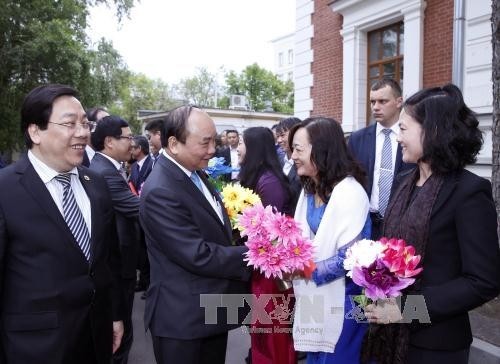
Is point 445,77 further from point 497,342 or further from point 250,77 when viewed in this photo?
point 250,77

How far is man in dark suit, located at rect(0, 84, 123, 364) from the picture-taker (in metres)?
2.09

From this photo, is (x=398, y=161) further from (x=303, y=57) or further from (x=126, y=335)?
(x=303, y=57)

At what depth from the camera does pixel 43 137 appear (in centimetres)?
223

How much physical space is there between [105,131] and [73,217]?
190 centimetres

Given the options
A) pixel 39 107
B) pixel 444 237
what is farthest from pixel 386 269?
pixel 39 107

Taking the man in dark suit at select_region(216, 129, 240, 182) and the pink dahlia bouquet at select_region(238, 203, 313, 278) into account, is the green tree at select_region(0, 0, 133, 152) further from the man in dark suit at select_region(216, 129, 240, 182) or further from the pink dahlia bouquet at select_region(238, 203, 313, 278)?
the pink dahlia bouquet at select_region(238, 203, 313, 278)

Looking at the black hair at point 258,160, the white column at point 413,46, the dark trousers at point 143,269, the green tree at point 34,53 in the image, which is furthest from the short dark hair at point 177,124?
the green tree at point 34,53

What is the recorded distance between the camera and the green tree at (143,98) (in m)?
45.8

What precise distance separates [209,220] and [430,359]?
1281 millimetres

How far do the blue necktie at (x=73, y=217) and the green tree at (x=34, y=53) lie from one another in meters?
12.9

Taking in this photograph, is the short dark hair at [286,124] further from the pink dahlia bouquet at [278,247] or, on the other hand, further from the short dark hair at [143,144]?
the short dark hair at [143,144]

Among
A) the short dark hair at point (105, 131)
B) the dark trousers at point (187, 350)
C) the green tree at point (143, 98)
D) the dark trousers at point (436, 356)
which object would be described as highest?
the green tree at point (143, 98)

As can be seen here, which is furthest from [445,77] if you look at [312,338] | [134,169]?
[312,338]

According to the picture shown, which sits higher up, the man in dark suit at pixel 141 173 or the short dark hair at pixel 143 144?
the short dark hair at pixel 143 144
